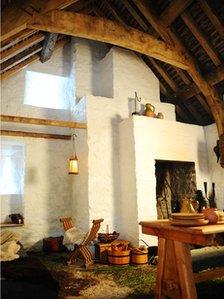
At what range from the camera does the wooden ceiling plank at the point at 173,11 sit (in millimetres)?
5784

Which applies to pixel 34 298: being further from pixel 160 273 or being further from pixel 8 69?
pixel 8 69

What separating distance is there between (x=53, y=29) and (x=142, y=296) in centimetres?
408

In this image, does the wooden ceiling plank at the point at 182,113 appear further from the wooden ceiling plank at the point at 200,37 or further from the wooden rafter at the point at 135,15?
the wooden rafter at the point at 135,15

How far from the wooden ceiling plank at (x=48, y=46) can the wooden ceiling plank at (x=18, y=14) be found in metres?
2.59

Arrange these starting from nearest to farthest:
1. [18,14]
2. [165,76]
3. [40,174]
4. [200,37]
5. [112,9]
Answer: [18,14], [200,37], [112,9], [40,174], [165,76]

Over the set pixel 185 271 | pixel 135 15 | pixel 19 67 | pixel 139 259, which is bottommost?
pixel 139 259

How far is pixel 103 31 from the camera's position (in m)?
4.95

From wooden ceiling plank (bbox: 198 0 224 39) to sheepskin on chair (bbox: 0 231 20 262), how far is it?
20.4 ft

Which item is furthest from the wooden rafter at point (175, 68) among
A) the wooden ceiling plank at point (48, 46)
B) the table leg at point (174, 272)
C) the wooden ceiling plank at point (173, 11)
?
the table leg at point (174, 272)

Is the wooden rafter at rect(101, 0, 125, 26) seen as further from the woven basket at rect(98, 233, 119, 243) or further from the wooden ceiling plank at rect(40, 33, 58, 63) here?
the woven basket at rect(98, 233, 119, 243)

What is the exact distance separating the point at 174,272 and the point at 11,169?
5.60 metres

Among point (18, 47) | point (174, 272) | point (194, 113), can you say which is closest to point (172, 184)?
point (194, 113)

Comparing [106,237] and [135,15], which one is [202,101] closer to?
[135,15]

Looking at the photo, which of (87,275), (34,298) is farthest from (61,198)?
(34,298)
